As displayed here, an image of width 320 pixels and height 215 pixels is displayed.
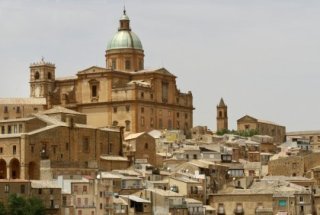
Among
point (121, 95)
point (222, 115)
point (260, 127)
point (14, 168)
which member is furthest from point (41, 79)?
point (14, 168)

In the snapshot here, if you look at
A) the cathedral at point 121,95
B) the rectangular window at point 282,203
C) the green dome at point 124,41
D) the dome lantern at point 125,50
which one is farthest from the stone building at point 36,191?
the green dome at point 124,41

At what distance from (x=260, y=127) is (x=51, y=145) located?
55388 mm

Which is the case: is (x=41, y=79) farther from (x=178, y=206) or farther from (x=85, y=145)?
(x=178, y=206)

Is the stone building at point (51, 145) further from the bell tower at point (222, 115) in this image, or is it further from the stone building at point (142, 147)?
the bell tower at point (222, 115)

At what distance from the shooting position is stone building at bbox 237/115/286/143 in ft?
430

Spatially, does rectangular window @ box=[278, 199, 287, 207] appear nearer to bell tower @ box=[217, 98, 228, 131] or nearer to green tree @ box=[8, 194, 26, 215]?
green tree @ box=[8, 194, 26, 215]

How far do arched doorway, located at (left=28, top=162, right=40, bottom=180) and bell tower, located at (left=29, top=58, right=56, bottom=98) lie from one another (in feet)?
123

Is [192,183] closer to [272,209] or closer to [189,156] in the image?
[272,209]

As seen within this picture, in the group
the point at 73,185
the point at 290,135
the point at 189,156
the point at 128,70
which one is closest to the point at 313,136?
the point at 290,135

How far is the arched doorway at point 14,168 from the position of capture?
260 ft

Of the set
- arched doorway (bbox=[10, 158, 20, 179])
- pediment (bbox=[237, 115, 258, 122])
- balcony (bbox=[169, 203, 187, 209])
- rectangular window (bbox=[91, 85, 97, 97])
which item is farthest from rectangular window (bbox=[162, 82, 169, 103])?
balcony (bbox=[169, 203, 187, 209])

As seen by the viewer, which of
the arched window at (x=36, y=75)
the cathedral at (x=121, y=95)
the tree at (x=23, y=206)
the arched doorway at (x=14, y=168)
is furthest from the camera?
the arched window at (x=36, y=75)

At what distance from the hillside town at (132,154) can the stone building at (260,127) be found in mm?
7334

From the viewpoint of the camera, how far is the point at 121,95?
109m
